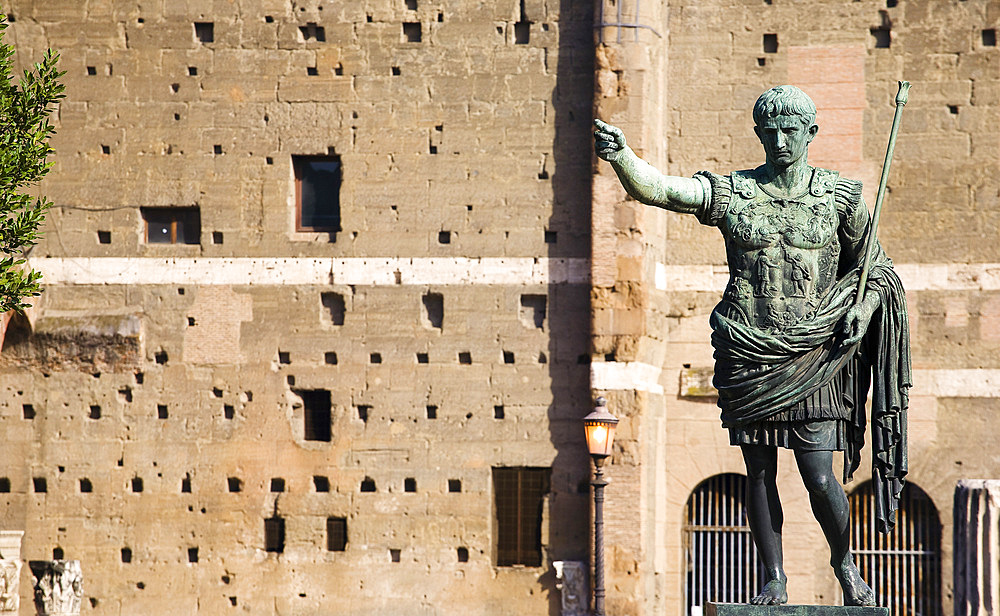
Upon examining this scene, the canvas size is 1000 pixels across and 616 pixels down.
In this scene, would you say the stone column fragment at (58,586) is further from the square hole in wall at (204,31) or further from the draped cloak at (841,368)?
the draped cloak at (841,368)

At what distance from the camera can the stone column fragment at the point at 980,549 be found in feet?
44.1

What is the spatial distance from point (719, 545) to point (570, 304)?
3361mm

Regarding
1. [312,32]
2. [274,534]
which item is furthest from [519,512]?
[312,32]

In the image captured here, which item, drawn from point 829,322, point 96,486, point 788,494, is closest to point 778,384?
point 829,322

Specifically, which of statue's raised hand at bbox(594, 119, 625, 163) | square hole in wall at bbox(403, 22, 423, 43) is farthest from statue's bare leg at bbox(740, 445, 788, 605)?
square hole in wall at bbox(403, 22, 423, 43)

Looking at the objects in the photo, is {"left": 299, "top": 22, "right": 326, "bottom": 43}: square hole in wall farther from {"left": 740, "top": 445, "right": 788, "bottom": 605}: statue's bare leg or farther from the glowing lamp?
{"left": 740, "top": 445, "right": 788, "bottom": 605}: statue's bare leg

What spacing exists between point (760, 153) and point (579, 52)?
2484 millimetres

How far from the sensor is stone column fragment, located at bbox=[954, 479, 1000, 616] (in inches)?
529

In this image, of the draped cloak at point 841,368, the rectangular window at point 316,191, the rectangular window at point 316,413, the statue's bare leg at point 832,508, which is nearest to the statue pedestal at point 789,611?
the statue's bare leg at point 832,508

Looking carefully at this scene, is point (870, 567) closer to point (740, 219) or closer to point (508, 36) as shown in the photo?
point (508, 36)

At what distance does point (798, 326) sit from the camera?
264 inches

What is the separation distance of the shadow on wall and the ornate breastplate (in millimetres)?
11597

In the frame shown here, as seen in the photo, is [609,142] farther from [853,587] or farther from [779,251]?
[853,587]

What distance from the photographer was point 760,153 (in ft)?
61.6
